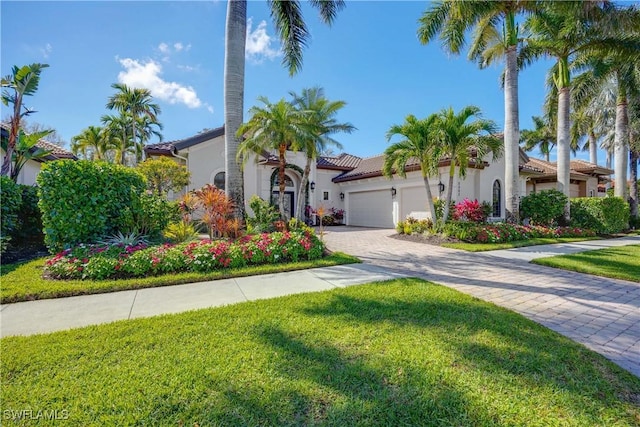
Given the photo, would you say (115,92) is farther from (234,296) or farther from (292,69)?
(234,296)

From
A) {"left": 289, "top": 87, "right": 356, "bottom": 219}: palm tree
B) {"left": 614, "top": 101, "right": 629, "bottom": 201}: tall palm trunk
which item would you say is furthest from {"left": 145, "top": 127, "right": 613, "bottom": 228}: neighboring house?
{"left": 614, "top": 101, "right": 629, "bottom": 201}: tall palm trunk

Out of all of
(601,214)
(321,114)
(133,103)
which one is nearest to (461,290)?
(321,114)

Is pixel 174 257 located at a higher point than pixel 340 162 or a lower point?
lower

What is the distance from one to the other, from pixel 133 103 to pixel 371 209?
24464 millimetres

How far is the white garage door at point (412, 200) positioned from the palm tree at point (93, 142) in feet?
97.2

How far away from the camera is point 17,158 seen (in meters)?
10.6

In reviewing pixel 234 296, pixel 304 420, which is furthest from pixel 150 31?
pixel 304 420

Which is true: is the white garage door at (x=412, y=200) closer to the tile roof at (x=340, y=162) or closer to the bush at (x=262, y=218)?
the tile roof at (x=340, y=162)

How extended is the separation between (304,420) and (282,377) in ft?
1.80

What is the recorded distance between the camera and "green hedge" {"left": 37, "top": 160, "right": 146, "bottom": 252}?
7.14m

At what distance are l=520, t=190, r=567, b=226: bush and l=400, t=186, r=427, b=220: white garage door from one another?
17.9ft

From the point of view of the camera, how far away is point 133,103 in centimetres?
2653

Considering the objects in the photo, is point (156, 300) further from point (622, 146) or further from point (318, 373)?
point (622, 146)

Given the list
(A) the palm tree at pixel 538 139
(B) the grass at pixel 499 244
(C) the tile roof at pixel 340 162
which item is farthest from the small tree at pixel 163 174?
(A) the palm tree at pixel 538 139
